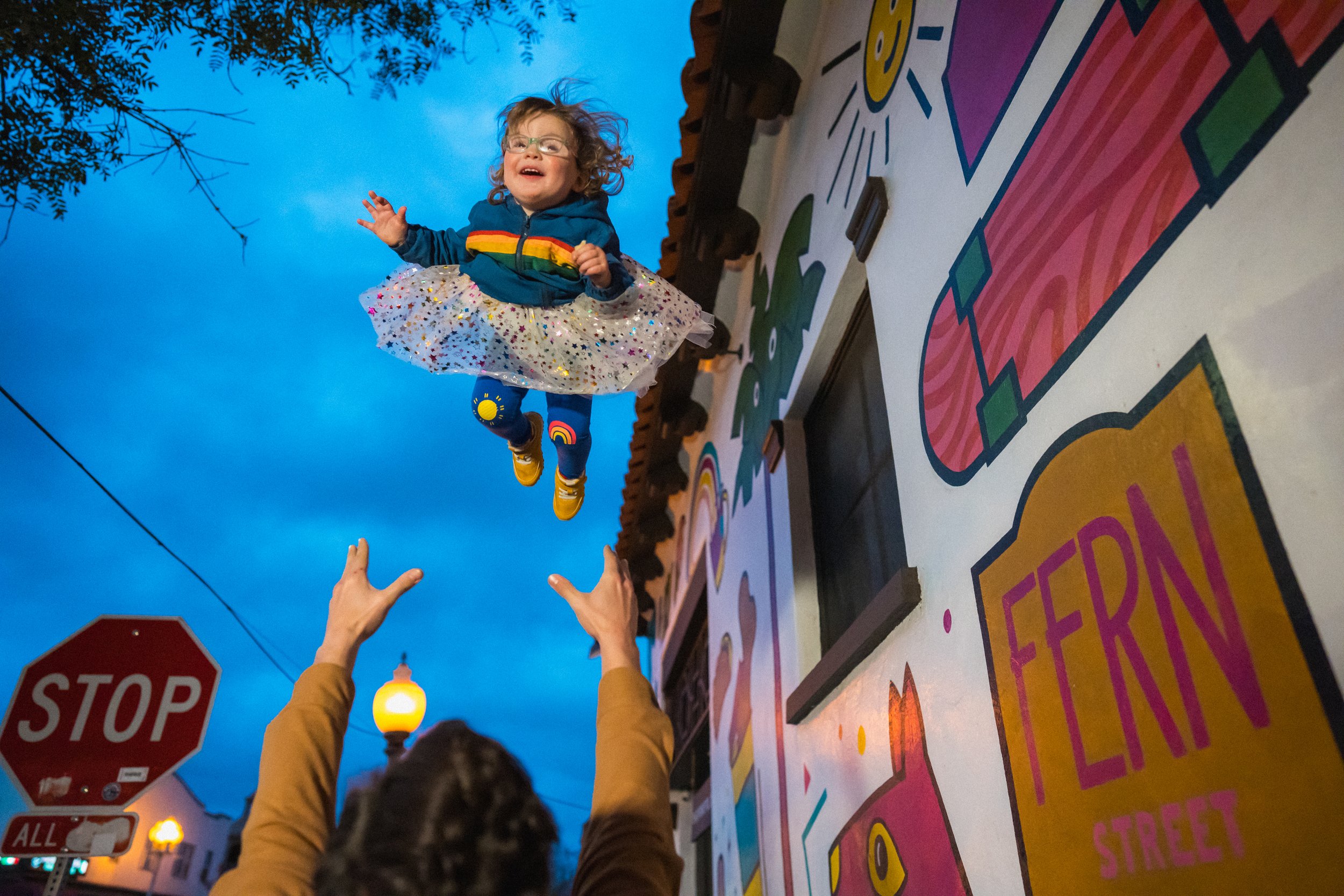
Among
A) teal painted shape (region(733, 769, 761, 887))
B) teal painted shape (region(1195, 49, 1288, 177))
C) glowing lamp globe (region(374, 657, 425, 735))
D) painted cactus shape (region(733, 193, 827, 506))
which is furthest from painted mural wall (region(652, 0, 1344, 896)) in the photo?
glowing lamp globe (region(374, 657, 425, 735))

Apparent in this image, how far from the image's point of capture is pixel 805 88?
408 cm

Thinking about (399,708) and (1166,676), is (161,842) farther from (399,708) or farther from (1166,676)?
(1166,676)

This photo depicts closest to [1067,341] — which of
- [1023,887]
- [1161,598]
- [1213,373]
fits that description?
[1213,373]

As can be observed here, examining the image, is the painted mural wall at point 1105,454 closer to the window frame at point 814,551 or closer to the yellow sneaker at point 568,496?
the window frame at point 814,551

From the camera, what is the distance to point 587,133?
2.74 metres

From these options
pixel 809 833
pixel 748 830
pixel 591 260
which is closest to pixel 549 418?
pixel 591 260

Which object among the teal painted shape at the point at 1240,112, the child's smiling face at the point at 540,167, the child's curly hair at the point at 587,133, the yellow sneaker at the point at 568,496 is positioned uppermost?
the child's curly hair at the point at 587,133

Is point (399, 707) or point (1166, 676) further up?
point (399, 707)

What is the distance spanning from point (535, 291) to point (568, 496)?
0.94 meters

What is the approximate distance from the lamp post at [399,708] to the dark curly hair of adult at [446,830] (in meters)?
4.86

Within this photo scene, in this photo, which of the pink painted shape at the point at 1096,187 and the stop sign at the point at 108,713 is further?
the stop sign at the point at 108,713

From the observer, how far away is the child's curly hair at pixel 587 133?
2.67 meters

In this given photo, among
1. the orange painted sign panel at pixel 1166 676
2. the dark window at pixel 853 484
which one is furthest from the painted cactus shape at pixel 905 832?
the dark window at pixel 853 484

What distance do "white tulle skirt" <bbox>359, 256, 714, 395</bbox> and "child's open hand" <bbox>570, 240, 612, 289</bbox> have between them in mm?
368
